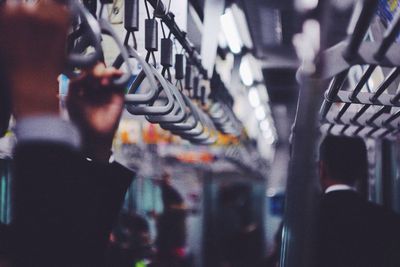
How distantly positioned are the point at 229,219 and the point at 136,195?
290 centimetres

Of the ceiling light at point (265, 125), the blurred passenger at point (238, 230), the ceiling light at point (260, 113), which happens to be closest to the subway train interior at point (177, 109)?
the ceiling light at point (260, 113)

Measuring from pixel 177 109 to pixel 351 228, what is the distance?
3.67ft

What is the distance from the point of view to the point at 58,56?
108 centimetres

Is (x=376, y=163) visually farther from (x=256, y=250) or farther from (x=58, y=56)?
(x=256, y=250)

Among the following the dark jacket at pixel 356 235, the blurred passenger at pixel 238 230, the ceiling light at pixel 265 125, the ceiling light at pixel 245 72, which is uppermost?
the ceiling light at pixel 245 72

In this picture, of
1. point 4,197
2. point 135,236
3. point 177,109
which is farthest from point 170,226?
point 177,109

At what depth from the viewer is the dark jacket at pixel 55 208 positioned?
3.54 ft

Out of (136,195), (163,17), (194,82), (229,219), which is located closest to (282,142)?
(229,219)

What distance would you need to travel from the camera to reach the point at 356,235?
2.89 metres

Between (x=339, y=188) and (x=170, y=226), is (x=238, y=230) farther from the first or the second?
(x=339, y=188)

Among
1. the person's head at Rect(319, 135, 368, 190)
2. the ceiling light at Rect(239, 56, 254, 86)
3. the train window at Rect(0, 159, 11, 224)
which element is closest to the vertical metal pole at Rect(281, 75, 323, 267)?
the person's head at Rect(319, 135, 368, 190)

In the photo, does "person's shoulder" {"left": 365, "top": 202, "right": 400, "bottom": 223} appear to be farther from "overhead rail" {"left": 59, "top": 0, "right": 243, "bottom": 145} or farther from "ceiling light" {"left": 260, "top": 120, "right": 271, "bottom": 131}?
"ceiling light" {"left": 260, "top": 120, "right": 271, "bottom": 131}

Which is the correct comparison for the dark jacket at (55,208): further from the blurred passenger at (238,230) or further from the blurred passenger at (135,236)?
the blurred passenger at (238,230)

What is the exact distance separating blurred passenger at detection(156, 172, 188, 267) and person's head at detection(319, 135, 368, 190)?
5.50 meters
